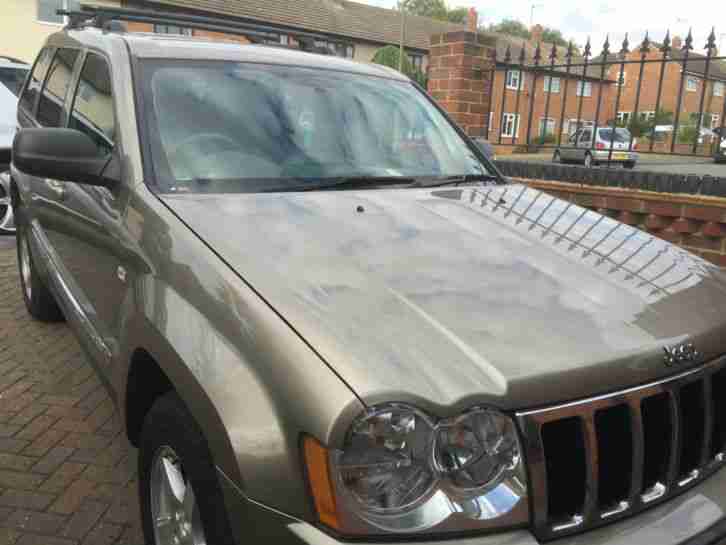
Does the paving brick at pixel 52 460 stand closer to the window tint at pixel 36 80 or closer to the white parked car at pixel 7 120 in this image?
the window tint at pixel 36 80

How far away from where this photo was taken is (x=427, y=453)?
1.46 metres

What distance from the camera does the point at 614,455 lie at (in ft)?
5.33

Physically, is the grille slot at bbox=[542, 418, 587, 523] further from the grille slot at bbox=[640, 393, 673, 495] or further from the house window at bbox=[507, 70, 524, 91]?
the house window at bbox=[507, 70, 524, 91]

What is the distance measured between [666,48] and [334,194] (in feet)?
12.1

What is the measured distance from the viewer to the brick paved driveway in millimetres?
2605

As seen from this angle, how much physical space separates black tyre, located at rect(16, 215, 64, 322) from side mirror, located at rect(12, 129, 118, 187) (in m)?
2.14

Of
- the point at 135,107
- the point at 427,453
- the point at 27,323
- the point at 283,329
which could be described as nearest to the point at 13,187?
the point at 27,323

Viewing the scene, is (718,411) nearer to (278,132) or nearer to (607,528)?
(607,528)

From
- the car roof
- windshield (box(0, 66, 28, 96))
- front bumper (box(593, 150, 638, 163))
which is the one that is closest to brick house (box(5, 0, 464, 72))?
front bumper (box(593, 150, 638, 163))

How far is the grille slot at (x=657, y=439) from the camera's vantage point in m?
1.69

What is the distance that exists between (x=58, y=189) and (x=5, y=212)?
4577 mm

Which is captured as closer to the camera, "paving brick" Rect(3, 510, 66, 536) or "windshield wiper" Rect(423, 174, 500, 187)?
"paving brick" Rect(3, 510, 66, 536)

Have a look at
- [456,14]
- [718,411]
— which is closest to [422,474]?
[718,411]

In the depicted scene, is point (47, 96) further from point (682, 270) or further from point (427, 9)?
point (427, 9)
